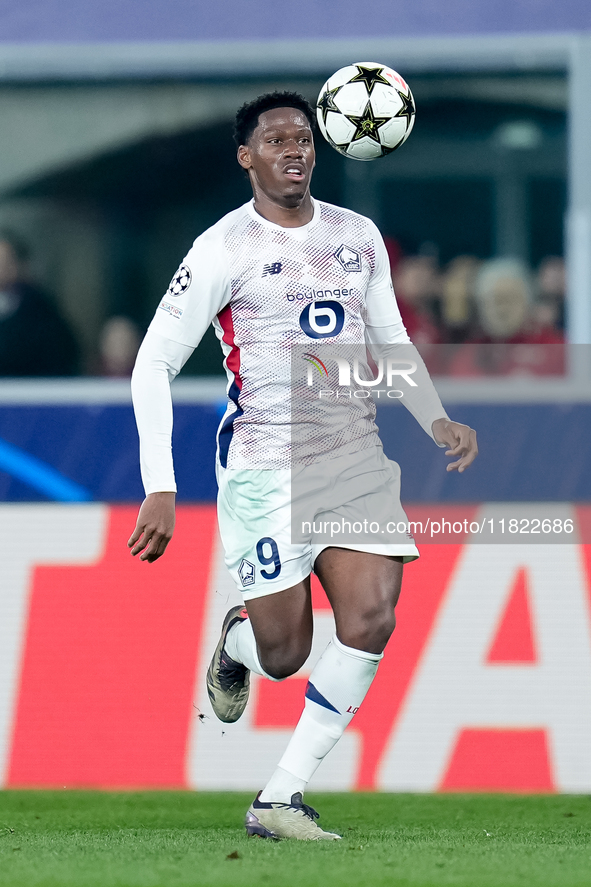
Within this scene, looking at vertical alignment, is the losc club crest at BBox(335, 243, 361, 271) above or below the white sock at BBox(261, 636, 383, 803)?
above

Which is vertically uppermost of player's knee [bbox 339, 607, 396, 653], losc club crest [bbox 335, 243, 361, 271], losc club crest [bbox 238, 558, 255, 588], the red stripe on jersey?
losc club crest [bbox 335, 243, 361, 271]

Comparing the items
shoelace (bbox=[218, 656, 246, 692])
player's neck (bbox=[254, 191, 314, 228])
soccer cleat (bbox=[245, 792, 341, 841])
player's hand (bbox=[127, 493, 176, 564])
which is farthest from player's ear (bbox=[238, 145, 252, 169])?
soccer cleat (bbox=[245, 792, 341, 841])

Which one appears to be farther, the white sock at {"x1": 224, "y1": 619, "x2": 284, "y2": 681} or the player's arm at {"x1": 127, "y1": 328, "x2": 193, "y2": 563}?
the white sock at {"x1": 224, "y1": 619, "x2": 284, "y2": 681}

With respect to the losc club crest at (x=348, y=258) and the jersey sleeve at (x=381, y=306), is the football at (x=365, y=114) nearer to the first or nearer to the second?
the jersey sleeve at (x=381, y=306)

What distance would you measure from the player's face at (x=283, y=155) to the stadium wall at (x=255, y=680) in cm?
173

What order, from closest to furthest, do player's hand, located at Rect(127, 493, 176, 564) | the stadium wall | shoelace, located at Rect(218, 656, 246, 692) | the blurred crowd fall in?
player's hand, located at Rect(127, 493, 176, 564) → shoelace, located at Rect(218, 656, 246, 692) → the stadium wall → the blurred crowd

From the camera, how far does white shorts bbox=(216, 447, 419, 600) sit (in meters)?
4.00

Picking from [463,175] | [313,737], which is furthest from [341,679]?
[463,175]

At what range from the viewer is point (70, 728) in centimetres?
523

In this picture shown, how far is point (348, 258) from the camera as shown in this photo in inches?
164

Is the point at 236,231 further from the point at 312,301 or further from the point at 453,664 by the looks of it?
the point at 453,664

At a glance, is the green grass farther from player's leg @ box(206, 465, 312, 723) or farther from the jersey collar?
the jersey collar

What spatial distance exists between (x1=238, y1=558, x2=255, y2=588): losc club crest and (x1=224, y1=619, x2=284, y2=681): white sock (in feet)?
0.83

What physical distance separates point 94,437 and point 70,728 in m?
2.23
